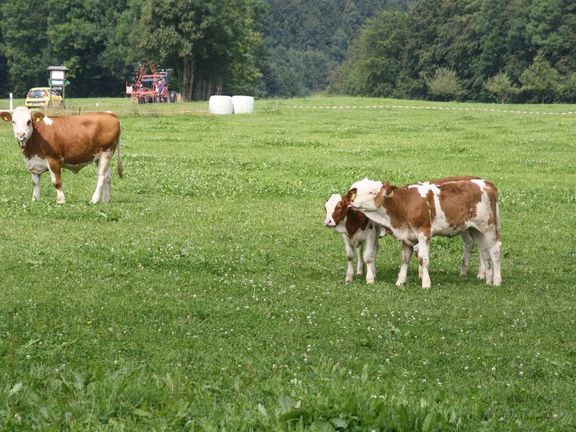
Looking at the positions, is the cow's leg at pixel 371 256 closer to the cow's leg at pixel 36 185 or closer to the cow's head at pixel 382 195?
the cow's head at pixel 382 195

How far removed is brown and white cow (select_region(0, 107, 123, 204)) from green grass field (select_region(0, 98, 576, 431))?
898 mm

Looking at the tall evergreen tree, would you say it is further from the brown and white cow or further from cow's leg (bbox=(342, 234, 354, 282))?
cow's leg (bbox=(342, 234, 354, 282))

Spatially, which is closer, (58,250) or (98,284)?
(98,284)

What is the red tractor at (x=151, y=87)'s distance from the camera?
314ft

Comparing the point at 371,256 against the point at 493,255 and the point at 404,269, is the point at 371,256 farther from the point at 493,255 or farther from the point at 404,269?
the point at 493,255

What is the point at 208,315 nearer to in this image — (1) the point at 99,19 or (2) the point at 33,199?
(2) the point at 33,199

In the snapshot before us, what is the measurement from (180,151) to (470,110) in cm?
3817

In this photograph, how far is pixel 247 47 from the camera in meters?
112

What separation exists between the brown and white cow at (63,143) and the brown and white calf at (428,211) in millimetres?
8905

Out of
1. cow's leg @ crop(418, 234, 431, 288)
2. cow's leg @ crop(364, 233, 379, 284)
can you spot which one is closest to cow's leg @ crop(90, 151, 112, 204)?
cow's leg @ crop(364, 233, 379, 284)

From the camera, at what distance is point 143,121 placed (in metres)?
54.0

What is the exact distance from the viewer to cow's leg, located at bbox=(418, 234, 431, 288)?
14.0m

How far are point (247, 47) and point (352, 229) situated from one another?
99380 millimetres

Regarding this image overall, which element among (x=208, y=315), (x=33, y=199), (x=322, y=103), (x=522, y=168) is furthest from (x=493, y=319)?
(x=322, y=103)
